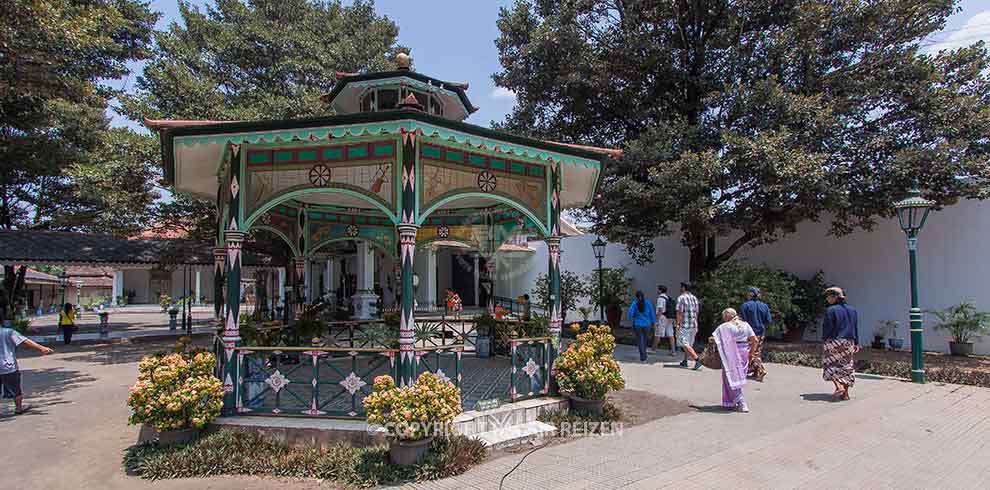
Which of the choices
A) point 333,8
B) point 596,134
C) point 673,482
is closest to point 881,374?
point 673,482

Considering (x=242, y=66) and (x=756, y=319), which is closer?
(x=756, y=319)

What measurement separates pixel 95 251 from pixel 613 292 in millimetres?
19963

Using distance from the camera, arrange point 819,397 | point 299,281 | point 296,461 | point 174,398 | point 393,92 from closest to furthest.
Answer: point 296,461 < point 174,398 < point 819,397 < point 393,92 < point 299,281

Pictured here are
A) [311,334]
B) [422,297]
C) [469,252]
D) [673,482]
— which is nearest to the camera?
[673,482]

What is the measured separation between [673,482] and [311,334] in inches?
291

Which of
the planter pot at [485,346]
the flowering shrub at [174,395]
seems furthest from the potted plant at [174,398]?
the planter pot at [485,346]

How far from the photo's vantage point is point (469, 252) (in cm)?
2741

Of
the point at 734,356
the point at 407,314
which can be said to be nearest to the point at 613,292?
the point at 734,356

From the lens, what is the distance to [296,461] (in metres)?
5.25

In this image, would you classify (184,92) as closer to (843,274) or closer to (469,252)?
(469,252)

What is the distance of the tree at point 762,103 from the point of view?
12055 mm

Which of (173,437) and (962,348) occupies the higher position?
(173,437)

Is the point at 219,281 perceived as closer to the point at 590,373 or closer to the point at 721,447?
the point at 590,373

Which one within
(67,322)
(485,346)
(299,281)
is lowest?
(485,346)
